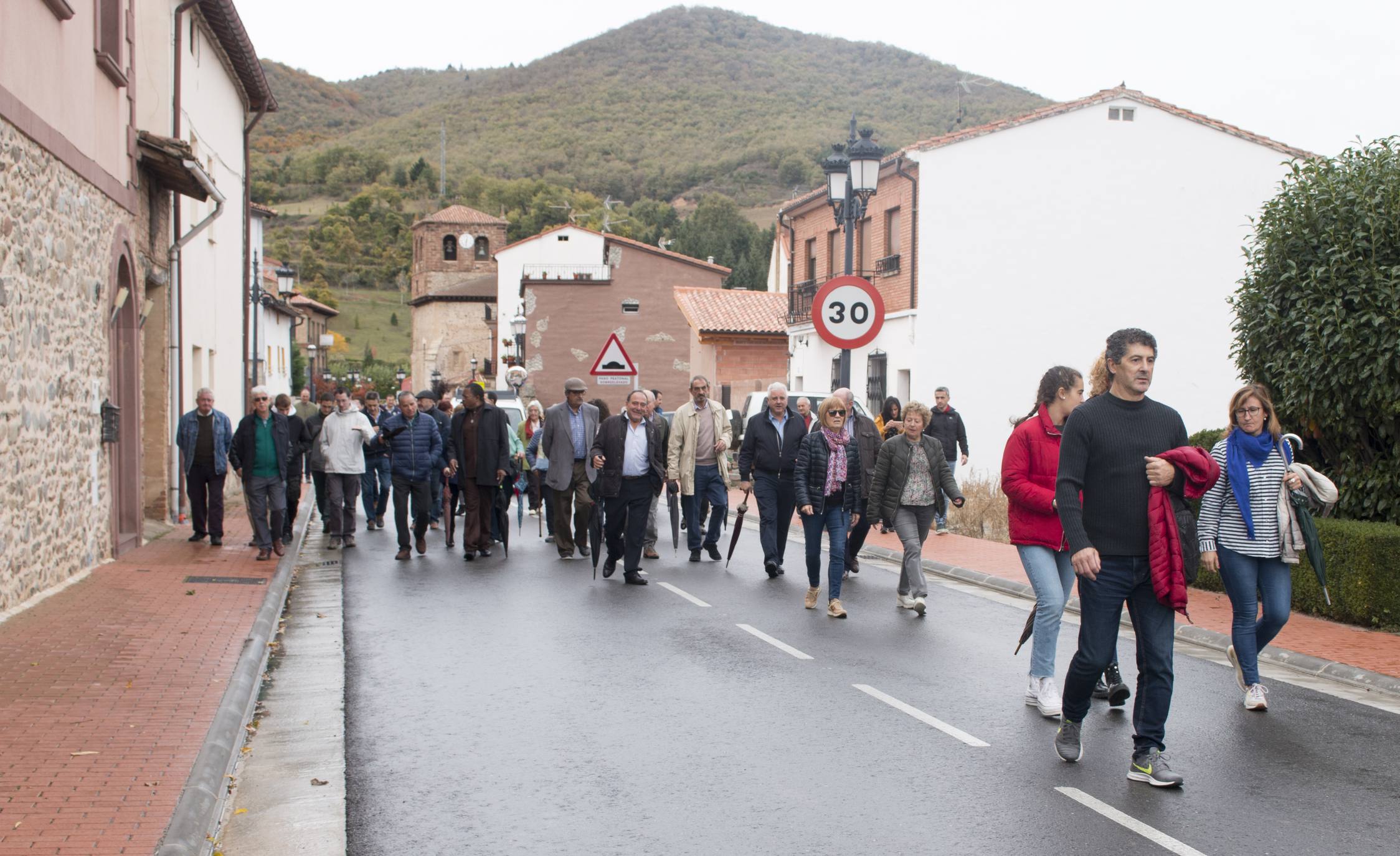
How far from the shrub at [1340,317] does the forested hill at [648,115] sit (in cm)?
8710

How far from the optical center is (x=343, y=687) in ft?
26.2

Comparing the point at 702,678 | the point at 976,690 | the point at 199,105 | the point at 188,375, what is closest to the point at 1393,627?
the point at 976,690

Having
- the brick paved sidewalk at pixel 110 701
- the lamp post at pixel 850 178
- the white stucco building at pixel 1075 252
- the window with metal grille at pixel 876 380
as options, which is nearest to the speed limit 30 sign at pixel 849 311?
the lamp post at pixel 850 178

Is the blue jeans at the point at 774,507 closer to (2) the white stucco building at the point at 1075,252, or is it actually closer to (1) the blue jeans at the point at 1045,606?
(1) the blue jeans at the point at 1045,606

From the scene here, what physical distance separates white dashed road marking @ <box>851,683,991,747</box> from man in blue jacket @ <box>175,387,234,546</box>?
9402 mm

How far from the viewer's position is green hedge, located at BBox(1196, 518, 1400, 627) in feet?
32.7

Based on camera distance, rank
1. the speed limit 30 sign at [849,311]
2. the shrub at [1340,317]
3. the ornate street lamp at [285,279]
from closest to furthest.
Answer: the shrub at [1340,317] → the speed limit 30 sign at [849,311] → the ornate street lamp at [285,279]

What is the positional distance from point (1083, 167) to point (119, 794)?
1022 inches

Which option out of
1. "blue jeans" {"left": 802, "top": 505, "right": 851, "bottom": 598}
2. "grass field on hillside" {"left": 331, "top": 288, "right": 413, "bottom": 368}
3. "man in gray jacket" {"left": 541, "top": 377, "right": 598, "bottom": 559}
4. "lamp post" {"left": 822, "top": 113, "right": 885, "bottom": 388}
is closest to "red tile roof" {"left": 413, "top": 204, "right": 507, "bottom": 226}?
"grass field on hillside" {"left": 331, "top": 288, "right": 413, "bottom": 368}

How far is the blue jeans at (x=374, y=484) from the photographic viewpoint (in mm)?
19047

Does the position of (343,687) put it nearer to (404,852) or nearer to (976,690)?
(404,852)

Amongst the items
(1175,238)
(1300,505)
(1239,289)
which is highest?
(1175,238)

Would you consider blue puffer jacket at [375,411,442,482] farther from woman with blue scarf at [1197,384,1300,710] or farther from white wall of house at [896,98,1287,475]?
white wall of house at [896,98,1287,475]

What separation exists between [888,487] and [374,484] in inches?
405
